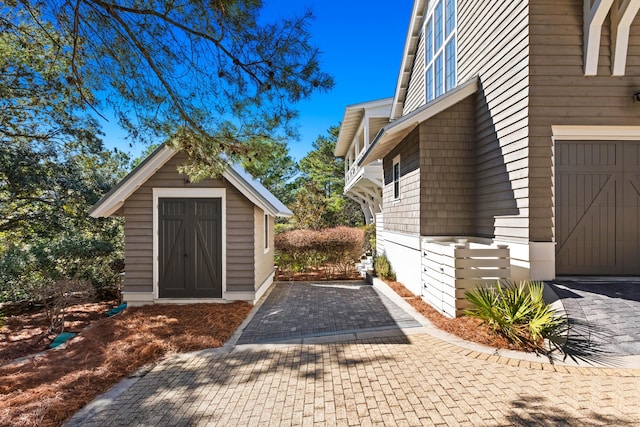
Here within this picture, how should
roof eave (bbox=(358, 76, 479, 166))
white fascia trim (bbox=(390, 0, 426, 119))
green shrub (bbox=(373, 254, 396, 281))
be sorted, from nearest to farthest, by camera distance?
1. roof eave (bbox=(358, 76, 479, 166))
2. green shrub (bbox=(373, 254, 396, 281))
3. white fascia trim (bbox=(390, 0, 426, 119))

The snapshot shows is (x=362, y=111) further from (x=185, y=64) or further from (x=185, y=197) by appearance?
(x=185, y=64)

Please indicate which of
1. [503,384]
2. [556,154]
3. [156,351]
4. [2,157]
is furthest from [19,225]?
[556,154]

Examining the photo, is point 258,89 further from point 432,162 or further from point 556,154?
point 556,154

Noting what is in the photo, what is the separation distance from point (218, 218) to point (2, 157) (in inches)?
252

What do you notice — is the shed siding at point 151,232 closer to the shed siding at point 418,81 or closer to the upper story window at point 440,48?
the upper story window at point 440,48

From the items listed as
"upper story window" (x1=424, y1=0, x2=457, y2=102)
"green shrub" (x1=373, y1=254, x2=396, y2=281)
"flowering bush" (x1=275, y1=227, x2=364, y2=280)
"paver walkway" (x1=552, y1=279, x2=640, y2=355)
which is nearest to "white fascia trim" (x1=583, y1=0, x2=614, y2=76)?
"upper story window" (x1=424, y1=0, x2=457, y2=102)

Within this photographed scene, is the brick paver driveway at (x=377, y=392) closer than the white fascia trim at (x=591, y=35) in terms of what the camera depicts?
Yes

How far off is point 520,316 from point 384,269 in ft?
18.2

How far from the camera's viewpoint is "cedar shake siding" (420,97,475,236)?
7.26 m

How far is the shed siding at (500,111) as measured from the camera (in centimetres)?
562

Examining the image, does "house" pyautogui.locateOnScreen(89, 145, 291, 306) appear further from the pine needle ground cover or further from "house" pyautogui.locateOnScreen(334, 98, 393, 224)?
"house" pyautogui.locateOnScreen(334, 98, 393, 224)

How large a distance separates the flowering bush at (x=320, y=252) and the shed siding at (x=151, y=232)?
4.15 m

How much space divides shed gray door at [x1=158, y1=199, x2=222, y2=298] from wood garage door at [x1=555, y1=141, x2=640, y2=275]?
7.28m

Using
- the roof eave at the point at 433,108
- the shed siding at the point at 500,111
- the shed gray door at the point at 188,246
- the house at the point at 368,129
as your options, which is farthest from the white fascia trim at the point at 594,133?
the shed gray door at the point at 188,246
